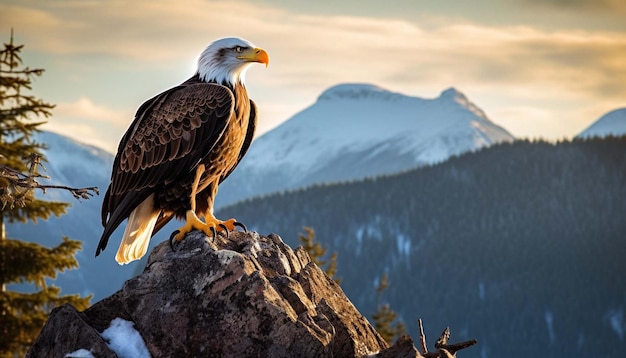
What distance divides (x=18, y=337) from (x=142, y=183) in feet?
43.5

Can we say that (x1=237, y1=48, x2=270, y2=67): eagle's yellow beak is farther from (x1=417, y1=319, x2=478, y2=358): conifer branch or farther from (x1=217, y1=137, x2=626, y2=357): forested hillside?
(x1=217, y1=137, x2=626, y2=357): forested hillside

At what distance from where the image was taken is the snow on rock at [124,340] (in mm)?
8445

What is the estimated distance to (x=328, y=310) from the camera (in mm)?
9055

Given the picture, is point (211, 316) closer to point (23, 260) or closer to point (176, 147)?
point (176, 147)

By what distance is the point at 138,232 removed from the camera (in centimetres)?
983

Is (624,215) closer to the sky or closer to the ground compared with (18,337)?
closer to the sky

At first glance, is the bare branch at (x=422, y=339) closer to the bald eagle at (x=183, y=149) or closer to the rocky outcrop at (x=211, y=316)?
the rocky outcrop at (x=211, y=316)

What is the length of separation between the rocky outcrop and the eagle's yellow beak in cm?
191

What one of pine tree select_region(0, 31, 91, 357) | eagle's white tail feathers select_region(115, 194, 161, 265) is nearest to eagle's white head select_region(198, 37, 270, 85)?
eagle's white tail feathers select_region(115, 194, 161, 265)

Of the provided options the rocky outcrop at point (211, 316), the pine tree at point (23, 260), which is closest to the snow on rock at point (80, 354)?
the rocky outcrop at point (211, 316)

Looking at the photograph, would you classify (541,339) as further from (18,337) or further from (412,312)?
(18,337)

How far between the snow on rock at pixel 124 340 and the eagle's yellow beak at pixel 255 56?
2910 millimetres

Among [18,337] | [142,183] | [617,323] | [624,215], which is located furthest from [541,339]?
[142,183]

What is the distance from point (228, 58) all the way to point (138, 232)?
6.46ft
